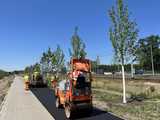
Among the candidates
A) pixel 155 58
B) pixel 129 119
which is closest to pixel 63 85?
pixel 129 119

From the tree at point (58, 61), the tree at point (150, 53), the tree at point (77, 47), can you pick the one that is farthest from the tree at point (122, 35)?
the tree at point (150, 53)

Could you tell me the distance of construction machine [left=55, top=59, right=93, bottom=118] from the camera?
16531mm

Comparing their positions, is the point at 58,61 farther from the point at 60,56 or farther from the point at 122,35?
the point at 122,35

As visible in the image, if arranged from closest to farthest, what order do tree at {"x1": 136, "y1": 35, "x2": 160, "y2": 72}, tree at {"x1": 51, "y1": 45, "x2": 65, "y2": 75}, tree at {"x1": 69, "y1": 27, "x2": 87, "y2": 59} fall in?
tree at {"x1": 69, "y1": 27, "x2": 87, "y2": 59} → tree at {"x1": 51, "y1": 45, "x2": 65, "y2": 75} → tree at {"x1": 136, "y1": 35, "x2": 160, "y2": 72}

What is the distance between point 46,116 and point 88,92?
8.36ft

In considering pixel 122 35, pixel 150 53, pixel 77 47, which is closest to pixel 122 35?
pixel 122 35

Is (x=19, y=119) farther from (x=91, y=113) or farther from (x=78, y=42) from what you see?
(x=78, y=42)

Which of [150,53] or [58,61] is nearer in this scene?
[58,61]

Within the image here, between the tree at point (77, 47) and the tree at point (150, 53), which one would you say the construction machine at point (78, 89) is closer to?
the tree at point (77, 47)

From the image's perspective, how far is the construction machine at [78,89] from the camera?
54.2ft

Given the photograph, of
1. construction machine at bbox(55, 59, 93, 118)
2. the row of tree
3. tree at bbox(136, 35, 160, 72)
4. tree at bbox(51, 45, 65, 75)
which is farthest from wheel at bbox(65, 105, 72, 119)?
tree at bbox(136, 35, 160, 72)

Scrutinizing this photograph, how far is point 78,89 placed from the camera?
16.6m

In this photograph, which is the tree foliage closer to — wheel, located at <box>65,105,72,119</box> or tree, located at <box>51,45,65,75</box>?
wheel, located at <box>65,105,72,119</box>

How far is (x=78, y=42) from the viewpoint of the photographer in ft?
131
